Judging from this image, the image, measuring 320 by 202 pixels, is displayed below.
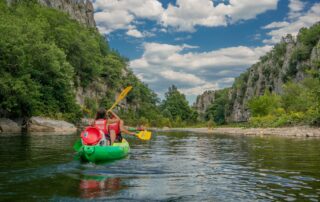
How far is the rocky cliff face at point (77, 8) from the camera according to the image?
78475 mm

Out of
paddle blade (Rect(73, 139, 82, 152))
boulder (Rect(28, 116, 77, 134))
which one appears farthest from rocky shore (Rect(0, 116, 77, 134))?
paddle blade (Rect(73, 139, 82, 152))

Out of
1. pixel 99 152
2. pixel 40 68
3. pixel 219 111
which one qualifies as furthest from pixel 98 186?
pixel 219 111

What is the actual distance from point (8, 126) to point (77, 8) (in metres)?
66.5

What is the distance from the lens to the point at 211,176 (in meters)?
8.23

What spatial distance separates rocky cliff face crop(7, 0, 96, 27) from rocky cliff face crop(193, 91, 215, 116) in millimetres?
70743

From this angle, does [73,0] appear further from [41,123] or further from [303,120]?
[303,120]

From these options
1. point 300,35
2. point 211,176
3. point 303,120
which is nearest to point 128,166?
point 211,176

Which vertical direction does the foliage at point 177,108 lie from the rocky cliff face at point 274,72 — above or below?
below

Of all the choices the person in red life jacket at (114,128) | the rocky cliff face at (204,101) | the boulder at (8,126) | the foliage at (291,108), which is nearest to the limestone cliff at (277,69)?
the foliage at (291,108)

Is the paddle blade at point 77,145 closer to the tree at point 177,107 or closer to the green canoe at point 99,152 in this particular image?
the green canoe at point 99,152

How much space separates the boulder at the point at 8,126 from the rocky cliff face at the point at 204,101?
128 m

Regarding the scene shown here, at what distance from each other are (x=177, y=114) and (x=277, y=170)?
98506mm

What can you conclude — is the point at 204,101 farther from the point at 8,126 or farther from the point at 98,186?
the point at 98,186

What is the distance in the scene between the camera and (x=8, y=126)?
28.5 meters
